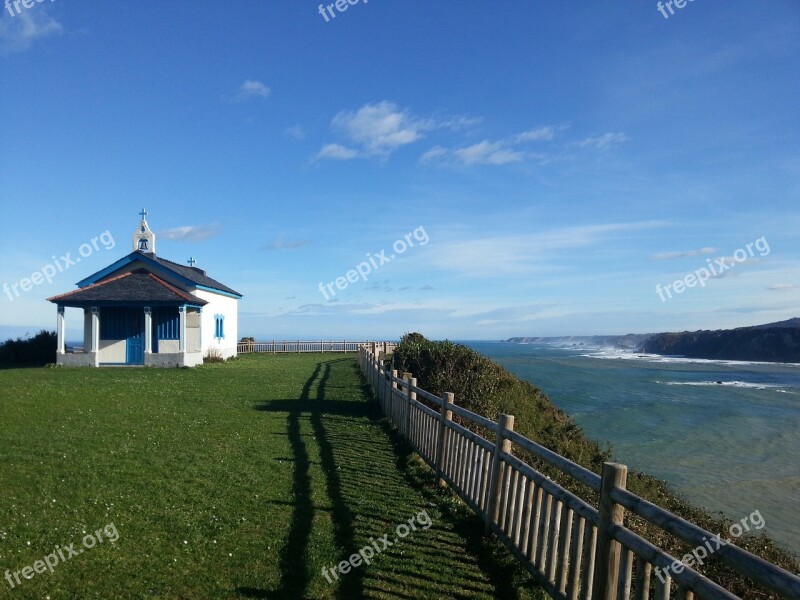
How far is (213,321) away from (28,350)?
8623mm

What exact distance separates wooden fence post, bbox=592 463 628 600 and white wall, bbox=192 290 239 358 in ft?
81.6

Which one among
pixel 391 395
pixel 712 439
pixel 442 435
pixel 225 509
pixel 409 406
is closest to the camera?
pixel 225 509

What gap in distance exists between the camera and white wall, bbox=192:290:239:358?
2805 cm

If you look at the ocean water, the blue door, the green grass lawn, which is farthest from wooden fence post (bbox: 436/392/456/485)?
the blue door

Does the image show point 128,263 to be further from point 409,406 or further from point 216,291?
point 409,406

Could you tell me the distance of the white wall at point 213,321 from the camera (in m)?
28.0

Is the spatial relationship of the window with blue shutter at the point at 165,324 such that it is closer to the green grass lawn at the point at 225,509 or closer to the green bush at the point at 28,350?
the green bush at the point at 28,350

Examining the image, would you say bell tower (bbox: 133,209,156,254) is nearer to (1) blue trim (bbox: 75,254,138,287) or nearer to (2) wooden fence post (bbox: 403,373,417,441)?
(1) blue trim (bbox: 75,254,138,287)

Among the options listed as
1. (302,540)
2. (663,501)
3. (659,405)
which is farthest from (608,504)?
(659,405)

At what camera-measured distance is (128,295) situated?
81.0 feet

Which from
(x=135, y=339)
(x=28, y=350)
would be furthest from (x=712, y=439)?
(x=28, y=350)

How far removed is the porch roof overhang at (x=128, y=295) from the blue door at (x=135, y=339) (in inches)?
41.3

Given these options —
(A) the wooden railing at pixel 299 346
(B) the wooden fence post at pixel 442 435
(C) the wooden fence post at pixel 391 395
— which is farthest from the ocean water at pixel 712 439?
(A) the wooden railing at pixel 299 346

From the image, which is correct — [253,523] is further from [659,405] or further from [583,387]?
[583,387]
